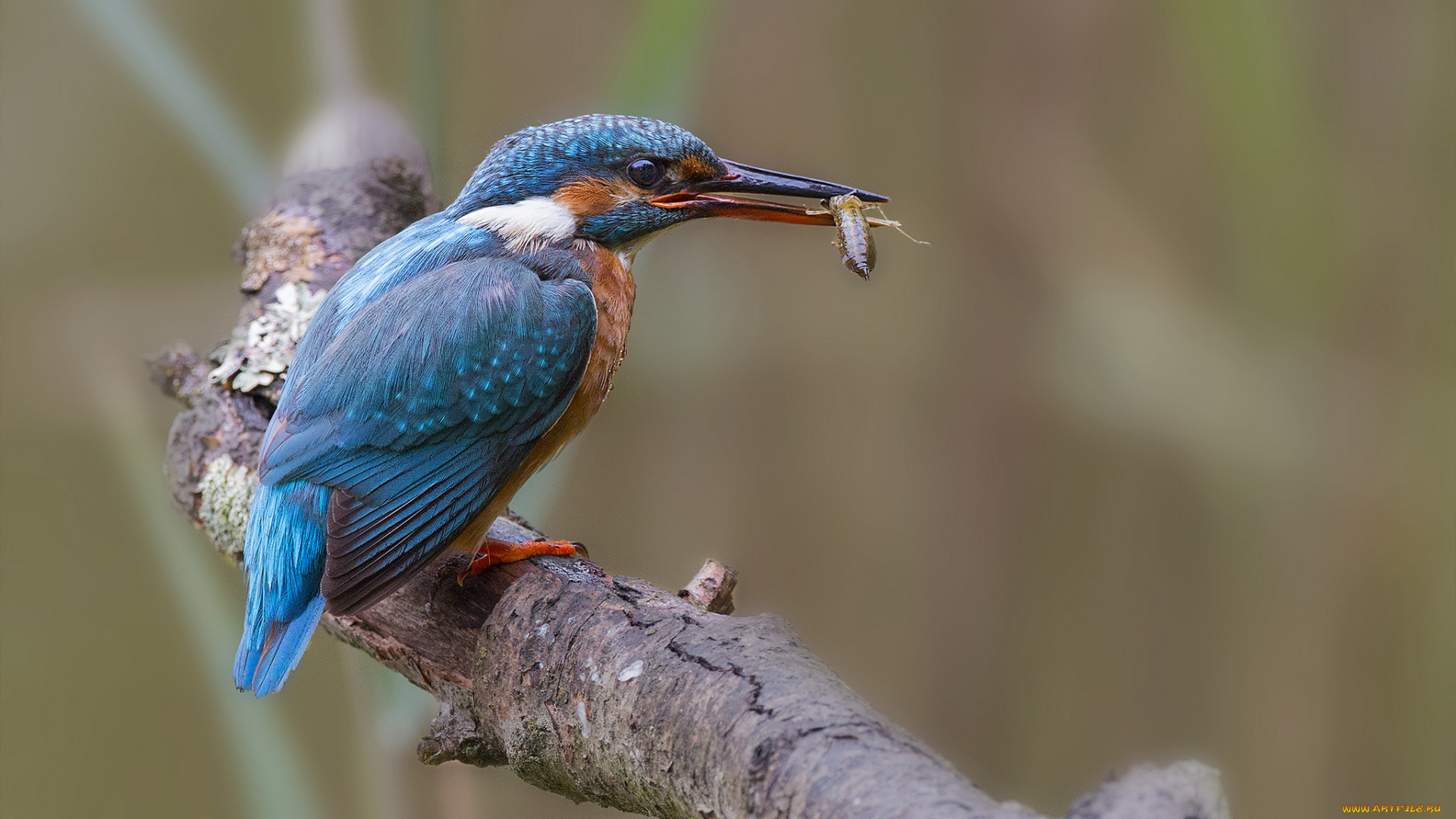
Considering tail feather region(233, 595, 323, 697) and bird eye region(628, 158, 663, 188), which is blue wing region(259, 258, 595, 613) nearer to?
tail feather region(233, 595, 323, 697)

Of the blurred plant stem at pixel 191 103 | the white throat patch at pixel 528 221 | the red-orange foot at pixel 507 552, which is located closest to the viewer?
the red-orange foot at pixel 507 552

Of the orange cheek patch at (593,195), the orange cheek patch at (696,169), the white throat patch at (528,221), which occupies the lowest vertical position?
the white throat patch at (528,221)

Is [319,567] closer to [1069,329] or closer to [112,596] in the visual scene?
[1069,329]

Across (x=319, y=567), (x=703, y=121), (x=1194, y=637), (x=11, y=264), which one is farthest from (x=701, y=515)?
(x=11, y=264)

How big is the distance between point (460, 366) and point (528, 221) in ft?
0.89

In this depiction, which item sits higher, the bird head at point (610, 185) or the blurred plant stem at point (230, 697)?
the bird head at point (610, 185)

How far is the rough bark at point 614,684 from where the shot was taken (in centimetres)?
68

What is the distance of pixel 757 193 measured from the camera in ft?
4.68

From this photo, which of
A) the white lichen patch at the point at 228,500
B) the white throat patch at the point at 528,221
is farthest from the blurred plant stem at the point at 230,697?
the white throat patch at the point at 528,221

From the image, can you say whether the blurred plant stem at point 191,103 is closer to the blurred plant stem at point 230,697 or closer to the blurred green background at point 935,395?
the blurred green background at point 935,395

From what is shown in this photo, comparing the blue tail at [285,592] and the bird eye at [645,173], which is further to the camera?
the bird eye at [645,173]

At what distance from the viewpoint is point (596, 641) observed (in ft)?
3.19

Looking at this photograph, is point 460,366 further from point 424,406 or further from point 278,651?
point 278,651

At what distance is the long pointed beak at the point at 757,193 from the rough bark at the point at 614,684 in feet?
1.60
